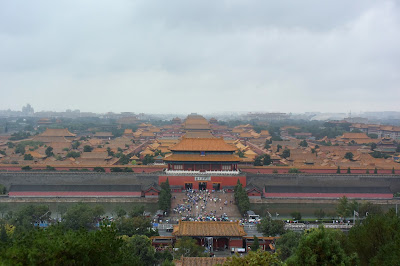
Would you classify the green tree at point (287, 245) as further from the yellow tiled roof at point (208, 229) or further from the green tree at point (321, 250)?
the green tree at point (321, 250)

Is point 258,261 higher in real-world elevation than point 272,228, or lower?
higher

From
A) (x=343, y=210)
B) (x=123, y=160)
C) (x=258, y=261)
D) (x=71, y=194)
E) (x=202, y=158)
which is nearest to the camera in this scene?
(x=258, y=261)

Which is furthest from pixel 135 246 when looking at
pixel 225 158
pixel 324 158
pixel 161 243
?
pixel 324 158

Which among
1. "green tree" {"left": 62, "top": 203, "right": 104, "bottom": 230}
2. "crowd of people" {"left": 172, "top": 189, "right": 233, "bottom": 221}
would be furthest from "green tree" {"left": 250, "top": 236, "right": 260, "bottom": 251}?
"green tree" {"left": 62, "top": 203, "right": 104, "bottom": 230}

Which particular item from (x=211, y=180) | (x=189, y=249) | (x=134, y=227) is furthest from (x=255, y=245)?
(x=211, y=180)

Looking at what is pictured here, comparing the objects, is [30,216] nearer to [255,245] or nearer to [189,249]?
[189,249]

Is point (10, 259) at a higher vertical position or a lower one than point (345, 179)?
higher

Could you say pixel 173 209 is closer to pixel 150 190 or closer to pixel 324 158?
pixel 150 190

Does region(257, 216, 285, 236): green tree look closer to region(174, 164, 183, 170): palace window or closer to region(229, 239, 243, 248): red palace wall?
region(229, 239, 243, 248): red palace wall
